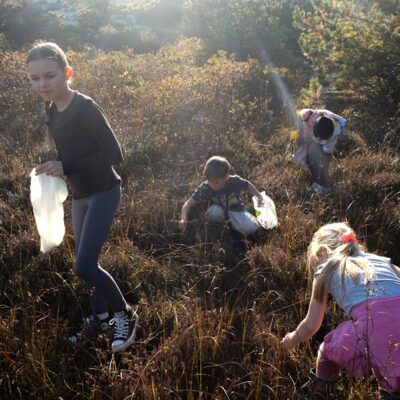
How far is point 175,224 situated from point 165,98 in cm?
308

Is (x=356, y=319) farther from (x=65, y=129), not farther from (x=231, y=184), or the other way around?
(x=231, y=184)

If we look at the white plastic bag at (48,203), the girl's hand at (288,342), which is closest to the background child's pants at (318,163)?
the girl's hand at (288,342)

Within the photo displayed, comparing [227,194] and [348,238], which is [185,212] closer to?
→ [227,194]

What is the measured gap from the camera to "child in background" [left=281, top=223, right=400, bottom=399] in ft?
6.07

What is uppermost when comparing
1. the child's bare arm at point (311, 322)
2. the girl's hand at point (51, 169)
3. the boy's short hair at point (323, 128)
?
the girl's hand at point (51, 169)

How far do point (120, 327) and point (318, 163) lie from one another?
296cm

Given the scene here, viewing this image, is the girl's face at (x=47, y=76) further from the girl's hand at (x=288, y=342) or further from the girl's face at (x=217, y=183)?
the girl's hand at (x=288, y=342)

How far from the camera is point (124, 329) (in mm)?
2576

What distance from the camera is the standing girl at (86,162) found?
7.73 ft

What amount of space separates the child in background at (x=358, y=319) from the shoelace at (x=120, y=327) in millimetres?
948

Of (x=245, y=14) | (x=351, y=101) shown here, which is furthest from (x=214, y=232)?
(x=245, y=14)

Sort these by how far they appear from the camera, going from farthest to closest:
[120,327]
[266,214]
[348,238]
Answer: [266,214] → [120,327] → [348,238]

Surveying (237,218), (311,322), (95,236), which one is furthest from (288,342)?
(237,218)

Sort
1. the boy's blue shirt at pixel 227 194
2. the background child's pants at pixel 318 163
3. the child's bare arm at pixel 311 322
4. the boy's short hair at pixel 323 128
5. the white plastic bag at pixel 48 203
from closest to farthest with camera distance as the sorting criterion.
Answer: the child's bare arm at pixel 311 322 → the white plastic bag at pixel 48 203 → the boy's blue shirt at pixel 227 194 → the background child's pants at pixel 318 163 → the boy's short hair at pixel 323 128
